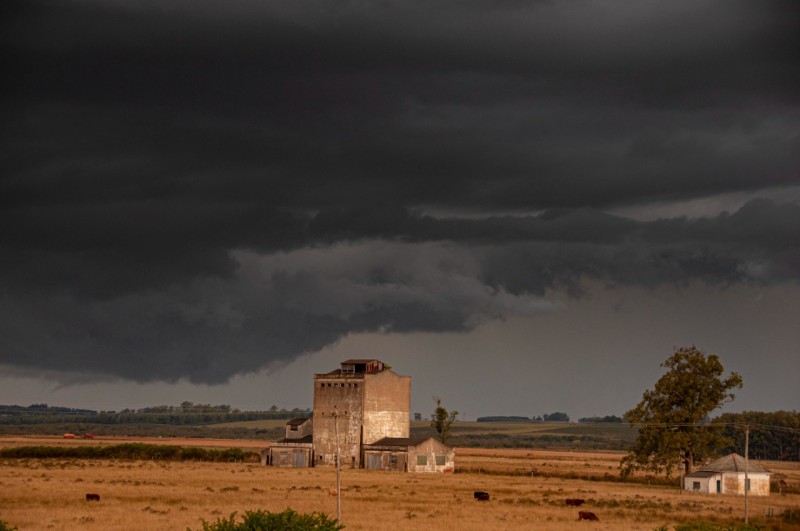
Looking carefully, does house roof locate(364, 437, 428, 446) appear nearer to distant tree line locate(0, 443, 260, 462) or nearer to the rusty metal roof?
the rusty metal roof

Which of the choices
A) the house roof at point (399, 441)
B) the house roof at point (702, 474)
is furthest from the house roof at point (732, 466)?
the house roof at point (399, 441)

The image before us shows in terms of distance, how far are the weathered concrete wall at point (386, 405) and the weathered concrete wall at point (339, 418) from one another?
3.25 feet

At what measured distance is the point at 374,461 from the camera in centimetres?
11631

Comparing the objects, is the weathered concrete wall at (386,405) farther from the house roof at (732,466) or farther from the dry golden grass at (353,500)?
the house roof at (732,466)

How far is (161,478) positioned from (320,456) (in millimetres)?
33808

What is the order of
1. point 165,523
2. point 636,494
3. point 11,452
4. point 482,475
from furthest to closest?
point 11,452 < point 482,475 < point 636,494 < point 165,523

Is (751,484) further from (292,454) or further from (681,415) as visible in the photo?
(292,454)

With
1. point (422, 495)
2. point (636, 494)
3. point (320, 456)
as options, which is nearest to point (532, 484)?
point (636, 494)

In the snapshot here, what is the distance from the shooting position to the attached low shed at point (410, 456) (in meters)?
114

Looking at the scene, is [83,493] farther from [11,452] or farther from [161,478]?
[11,452]

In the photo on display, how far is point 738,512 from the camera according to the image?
6606 centimetres

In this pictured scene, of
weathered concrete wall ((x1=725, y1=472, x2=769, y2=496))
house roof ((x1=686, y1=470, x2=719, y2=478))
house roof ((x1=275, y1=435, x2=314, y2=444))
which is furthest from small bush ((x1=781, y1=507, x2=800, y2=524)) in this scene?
house roof ((x1=275, y1=435, x2=314, y2=444))

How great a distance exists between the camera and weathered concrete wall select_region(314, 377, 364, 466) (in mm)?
118875

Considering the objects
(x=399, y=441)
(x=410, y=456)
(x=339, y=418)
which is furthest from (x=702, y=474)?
(x=339, y=418)
